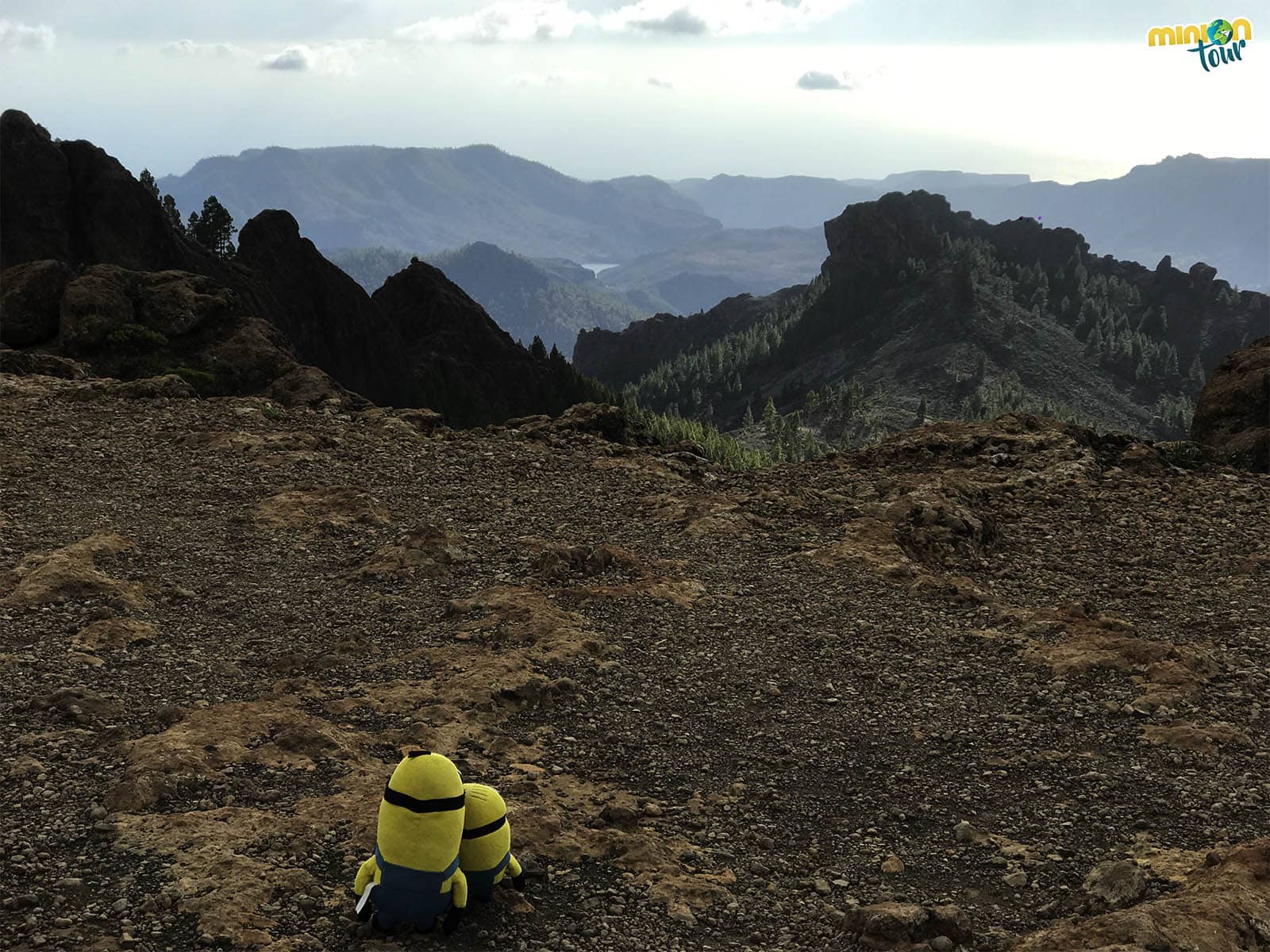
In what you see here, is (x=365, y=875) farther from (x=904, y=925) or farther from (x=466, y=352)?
(x=466, y=352)

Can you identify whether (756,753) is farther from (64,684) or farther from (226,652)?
(64,684)

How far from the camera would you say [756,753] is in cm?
1283

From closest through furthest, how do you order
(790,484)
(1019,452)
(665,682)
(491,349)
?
(665,682)
(790,484)
(1019,452)
(491,349)

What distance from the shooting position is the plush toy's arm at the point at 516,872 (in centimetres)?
943

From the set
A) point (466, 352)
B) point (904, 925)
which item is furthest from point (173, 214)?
point (904, 925)

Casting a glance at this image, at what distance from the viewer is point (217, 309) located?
40.5 metres

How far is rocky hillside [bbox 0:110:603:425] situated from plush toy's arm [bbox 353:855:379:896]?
Answer: 24.1 m

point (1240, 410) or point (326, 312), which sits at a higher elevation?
point (1240, 410)

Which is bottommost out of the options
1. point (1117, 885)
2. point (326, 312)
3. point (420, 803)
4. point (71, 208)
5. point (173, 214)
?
point (1117, 885)

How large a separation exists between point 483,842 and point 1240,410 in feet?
89.5

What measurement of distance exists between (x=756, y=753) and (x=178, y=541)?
1244 centimetres

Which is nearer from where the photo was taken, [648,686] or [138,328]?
[648,686]

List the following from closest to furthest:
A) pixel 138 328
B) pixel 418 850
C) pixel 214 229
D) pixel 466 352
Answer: pixel 418 850 → pixel 138 328 → pixel 214 229 → pixel 466 352

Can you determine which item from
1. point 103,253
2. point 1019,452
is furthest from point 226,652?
point 103,253
